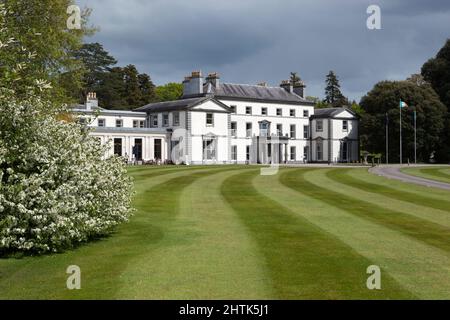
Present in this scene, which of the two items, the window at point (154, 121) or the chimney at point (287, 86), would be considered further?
the chimney at point (287, 86)

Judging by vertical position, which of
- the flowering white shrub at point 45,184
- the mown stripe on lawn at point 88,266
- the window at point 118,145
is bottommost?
the mown stripe on lawn at point 88,266

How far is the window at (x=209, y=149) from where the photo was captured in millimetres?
81438

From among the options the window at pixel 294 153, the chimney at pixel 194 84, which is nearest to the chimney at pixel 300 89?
the window at pixel 294 153

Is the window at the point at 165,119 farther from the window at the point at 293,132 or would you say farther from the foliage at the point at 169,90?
the foliage at the point at 169,90

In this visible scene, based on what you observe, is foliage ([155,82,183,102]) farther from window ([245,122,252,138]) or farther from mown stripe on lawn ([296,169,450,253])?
mown stripe on lawn ([296,169,450,253])

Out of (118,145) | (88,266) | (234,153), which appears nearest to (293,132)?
(234,153)

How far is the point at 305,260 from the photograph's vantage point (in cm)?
1212

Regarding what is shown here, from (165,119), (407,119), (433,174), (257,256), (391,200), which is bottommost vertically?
(257,256)

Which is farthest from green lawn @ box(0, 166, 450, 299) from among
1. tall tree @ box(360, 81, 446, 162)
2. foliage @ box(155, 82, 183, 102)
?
foliage @ box(155, 82, 183, 102)

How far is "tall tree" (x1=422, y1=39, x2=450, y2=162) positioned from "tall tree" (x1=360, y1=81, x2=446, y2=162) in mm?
1463

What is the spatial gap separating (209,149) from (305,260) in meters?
70.3

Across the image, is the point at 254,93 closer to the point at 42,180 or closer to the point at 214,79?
the point at 214,79

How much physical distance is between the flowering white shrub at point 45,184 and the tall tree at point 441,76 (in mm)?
Result: 80589
